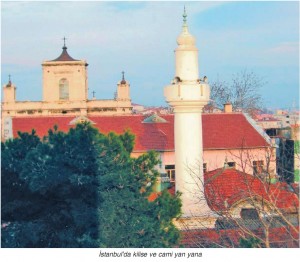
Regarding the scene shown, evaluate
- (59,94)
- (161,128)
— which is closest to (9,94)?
(59,94)

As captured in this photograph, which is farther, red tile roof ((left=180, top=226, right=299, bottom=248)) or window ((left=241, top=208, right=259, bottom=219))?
window ((left=241, top=208, right=259, bottom=219))

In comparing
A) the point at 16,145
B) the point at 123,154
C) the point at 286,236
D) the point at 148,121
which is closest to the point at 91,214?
the point at 123,154

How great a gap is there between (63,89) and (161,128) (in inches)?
301

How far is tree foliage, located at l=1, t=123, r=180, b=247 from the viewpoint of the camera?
24.7 ft

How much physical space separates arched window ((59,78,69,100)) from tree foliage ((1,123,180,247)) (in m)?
14.5

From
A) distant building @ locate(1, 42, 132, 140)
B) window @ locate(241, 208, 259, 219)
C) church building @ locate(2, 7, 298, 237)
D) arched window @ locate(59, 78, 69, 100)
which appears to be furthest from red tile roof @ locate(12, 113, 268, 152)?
arched window @ locate(59, 78, 69, 100)

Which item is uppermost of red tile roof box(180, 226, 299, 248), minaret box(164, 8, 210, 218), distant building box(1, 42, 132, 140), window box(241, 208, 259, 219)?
distant building box(1, 42, 132, 140)

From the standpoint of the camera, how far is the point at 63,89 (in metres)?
22.8

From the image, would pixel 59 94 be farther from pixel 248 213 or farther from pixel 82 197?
pixel 82 197

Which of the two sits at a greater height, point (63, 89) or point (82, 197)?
point (63, 89)

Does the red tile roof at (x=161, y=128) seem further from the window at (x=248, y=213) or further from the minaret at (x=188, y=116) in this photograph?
the window at (x=248, y=213)

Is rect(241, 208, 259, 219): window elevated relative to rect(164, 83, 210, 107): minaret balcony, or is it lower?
lower

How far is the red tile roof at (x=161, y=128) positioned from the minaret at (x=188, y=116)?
220 inches

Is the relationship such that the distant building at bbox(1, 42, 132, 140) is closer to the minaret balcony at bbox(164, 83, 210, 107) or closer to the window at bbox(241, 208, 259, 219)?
the minaret balcony at bbox(164, 83, 210, 107)
